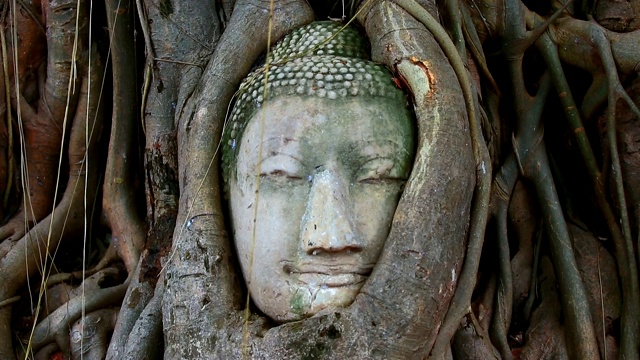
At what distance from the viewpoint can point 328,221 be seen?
1.77 m

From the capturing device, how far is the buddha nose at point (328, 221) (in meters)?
1.76

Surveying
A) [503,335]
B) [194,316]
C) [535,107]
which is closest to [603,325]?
[503,335]

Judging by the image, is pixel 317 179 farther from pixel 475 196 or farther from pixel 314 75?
pixel 475 196

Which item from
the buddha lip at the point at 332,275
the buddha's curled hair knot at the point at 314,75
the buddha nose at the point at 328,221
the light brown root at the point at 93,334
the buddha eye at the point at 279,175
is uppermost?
the buddha's curled hair knot at the point at 314,75

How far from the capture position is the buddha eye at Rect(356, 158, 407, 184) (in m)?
1.86

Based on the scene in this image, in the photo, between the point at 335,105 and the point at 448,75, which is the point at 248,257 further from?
the point at 448,75

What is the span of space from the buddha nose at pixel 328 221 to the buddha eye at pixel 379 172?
0.07 metres

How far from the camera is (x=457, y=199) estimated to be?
1.86m

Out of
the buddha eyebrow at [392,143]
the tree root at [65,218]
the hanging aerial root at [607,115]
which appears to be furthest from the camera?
the tree root at [65,218]

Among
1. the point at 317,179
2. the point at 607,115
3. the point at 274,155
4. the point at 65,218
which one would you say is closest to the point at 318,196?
the point at 317,179

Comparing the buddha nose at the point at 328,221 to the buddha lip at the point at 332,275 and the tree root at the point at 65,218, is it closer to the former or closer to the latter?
the buddha lip at the point at 332,275

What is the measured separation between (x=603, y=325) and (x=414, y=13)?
1114mm

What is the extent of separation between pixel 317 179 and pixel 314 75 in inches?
11.6

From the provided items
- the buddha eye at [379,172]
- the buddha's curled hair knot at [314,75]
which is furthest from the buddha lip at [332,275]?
the buddha's curled hair knot at [314,75]
